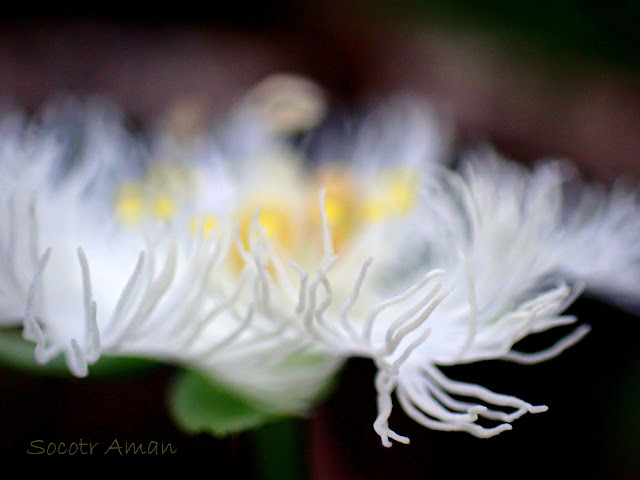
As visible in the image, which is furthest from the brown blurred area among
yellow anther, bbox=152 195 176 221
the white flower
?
yellow anther, bbox=152 195 176 221

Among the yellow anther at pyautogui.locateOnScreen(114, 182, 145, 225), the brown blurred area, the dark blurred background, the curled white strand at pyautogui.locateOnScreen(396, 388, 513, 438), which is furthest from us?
the brown blurred area

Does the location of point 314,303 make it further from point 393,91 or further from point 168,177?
point 393,91

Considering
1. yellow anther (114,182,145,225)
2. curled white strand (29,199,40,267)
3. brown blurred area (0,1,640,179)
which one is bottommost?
brown blurred area (0,1,640,179)

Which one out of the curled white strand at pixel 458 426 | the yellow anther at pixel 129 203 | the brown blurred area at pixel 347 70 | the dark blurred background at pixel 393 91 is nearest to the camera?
the curled white strand at pixel 458 426

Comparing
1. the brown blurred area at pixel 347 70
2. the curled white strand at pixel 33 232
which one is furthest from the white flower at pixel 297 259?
the brown blurred area at pixel 347 70

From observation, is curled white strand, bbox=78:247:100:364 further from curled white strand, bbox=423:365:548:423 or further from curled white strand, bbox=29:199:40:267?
curled white strand, bbox=423:365:548:423

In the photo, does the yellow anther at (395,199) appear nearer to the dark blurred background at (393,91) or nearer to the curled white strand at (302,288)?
the dark blurred background at (393,91)

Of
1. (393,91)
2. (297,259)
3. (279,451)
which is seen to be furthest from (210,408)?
(393,91)
